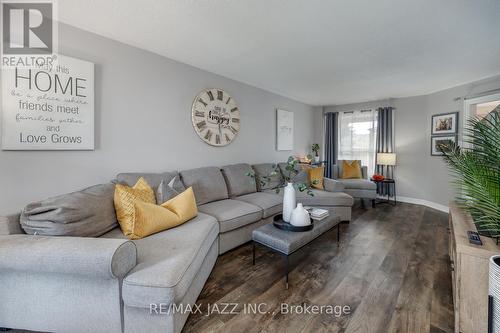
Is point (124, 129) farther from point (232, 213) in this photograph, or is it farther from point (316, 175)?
point (316, 175)

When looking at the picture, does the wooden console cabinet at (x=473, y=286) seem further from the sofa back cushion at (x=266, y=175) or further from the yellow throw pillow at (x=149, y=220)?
the sofa back cushion at (x=266, y=175)

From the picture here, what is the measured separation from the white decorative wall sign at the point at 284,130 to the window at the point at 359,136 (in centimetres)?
160

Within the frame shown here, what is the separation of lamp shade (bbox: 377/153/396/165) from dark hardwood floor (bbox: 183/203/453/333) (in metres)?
2.04

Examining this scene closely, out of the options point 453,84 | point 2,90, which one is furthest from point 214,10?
point 453,84

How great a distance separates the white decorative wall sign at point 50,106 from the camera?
68.7 inches

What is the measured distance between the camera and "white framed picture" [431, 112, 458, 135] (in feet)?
12.9

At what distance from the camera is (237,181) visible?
3162 mm

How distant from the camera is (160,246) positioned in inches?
59.4

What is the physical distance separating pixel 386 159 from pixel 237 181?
352 centimetres

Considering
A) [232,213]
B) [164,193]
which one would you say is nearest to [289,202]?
[232,213]

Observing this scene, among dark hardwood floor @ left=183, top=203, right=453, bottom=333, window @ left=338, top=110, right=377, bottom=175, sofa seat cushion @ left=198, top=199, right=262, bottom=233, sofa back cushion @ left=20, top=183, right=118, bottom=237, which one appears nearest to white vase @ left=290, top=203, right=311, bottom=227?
dark hardwood floor @ left=183, top=203, right=453, bottom=333

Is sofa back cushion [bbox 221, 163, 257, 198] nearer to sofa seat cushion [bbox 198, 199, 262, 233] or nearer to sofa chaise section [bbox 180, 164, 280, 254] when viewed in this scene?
sofa chaise section [bbox 180, 164, 280, 254]

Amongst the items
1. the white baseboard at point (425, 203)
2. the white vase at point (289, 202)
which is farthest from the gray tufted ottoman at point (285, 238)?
the white baseboard at point (425, 203)

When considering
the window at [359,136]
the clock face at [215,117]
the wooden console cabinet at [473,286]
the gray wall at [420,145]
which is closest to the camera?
the wooden console cabinet at [473,286]
